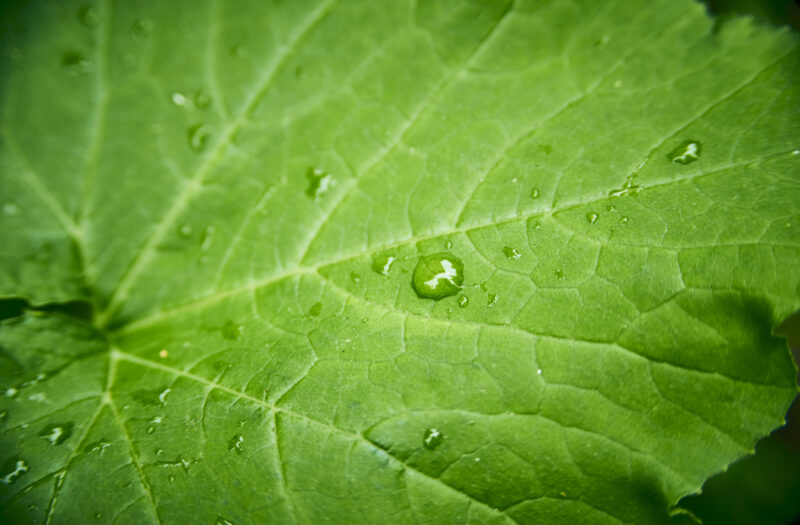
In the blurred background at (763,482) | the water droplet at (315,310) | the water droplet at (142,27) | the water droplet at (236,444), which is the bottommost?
the blurred background at (763,482)

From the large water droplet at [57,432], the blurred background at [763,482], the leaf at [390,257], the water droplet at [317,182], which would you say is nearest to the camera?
the leaf at [390,257]

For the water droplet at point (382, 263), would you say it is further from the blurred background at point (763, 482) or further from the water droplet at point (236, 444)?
the blurred background at point (763, 482)

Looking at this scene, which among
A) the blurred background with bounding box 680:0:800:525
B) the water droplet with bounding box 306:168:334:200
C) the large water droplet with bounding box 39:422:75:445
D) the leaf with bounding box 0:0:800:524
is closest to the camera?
the leaf with bounding box 0:0:800:524

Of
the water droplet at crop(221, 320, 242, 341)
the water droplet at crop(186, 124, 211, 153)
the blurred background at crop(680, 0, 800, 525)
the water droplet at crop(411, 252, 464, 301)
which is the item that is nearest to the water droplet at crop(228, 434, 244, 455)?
the water droplet at crop(221, 320, 242, 341)

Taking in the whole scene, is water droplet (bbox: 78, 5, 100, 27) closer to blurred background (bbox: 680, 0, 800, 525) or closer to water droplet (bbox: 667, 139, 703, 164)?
water droplet (bbox: 667, 139, 703, 164)

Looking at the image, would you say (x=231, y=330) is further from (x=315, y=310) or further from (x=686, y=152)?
(x=686, y=152)

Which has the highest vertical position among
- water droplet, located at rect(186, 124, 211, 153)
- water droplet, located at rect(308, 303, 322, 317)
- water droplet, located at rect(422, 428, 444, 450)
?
water droplet, located at rect(186, 124, 211, 153)

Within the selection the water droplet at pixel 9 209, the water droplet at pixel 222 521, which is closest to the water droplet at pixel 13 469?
the water droplet at pixel 222 521
